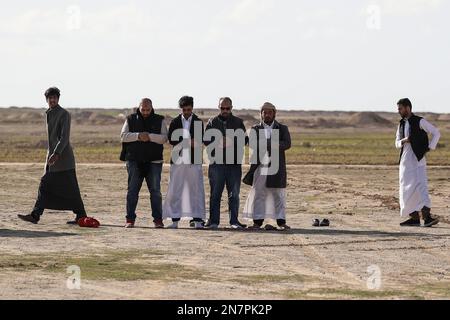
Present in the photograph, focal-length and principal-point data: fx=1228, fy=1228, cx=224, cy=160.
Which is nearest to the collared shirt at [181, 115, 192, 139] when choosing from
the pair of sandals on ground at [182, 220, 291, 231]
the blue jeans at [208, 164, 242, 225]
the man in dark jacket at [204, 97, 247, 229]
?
the man in dark jacket at [204, 97, 247, 229]

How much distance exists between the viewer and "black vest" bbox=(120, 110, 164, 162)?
16.7 metres

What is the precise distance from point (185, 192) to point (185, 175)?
0.78ft

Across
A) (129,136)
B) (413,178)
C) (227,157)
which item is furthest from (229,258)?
(413,178)

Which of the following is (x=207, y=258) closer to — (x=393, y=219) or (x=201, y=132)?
(x=201, y=132)

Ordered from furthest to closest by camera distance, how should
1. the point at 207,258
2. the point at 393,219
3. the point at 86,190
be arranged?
the point at 86,190
the point at 393,219
the point at 207,258

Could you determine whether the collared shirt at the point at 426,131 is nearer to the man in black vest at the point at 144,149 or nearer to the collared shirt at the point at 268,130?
the collared shirt at the point at 268,130

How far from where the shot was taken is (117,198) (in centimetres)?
2369

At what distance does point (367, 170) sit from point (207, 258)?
70.5ft

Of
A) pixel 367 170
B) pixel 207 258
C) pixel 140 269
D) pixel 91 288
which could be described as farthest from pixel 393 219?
pixel 367 170

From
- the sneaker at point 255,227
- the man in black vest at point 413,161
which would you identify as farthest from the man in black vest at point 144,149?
the man in black vest at point 413,161

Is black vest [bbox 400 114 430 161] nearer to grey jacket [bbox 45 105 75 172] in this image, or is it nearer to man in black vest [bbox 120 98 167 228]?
man in black vest [bbox 120 98 167 228]

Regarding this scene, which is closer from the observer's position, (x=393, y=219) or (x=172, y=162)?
(x=172, y=162)

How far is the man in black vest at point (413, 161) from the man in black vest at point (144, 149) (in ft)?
11.5
